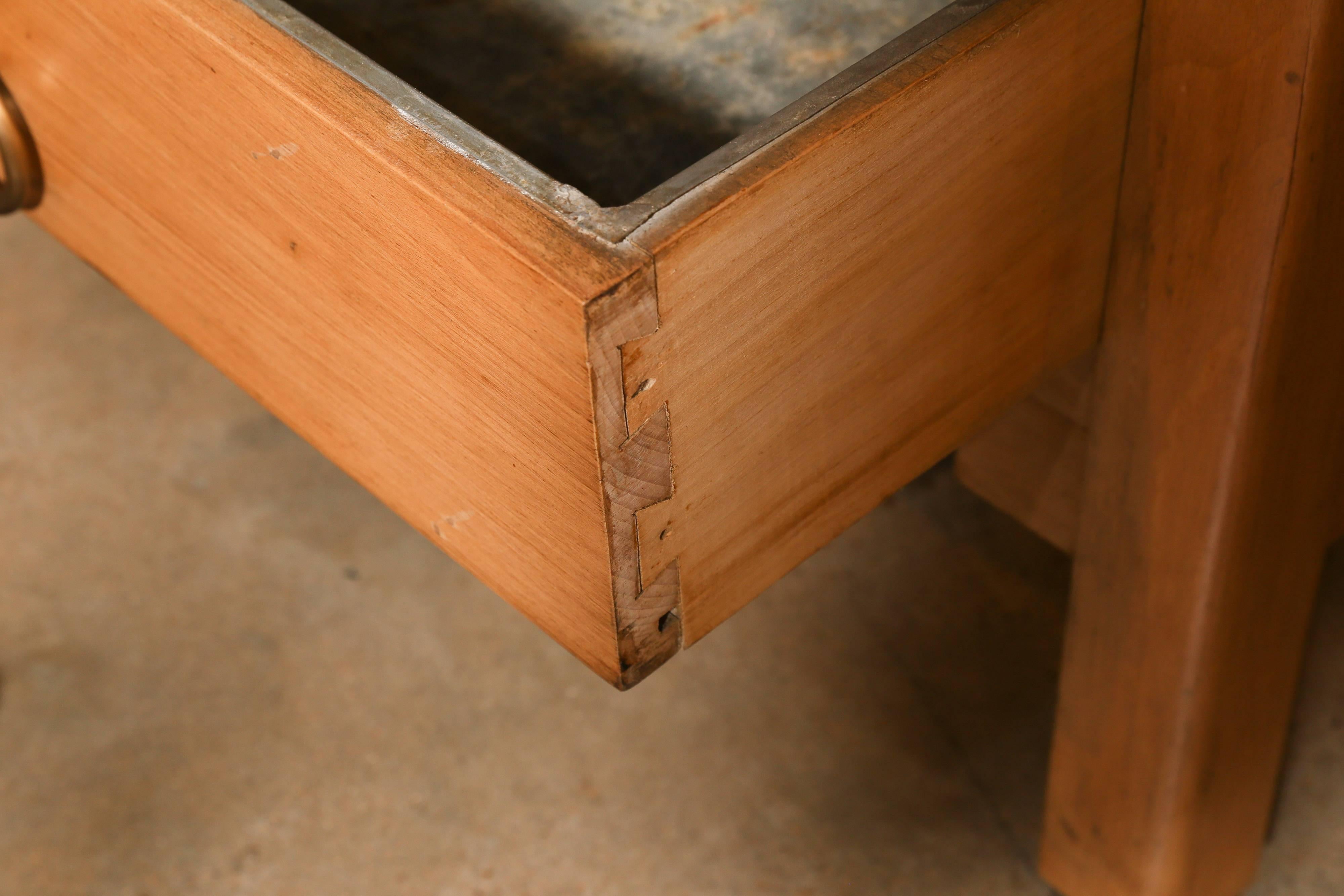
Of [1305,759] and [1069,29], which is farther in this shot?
[1305,759]

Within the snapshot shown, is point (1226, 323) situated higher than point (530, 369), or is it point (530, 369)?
point (530, 369)

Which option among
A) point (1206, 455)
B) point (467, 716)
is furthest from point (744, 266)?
point (467, 716)

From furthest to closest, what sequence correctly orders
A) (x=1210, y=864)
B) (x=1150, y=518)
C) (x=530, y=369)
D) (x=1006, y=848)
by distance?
(x=1006, y=848) → (x=1210, y=864) → (x=1150, y=518) → (x=530, y=369)

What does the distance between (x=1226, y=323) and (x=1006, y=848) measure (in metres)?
0.54

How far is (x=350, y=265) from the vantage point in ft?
1.69

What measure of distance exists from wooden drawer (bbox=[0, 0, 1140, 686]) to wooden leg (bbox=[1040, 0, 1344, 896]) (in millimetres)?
34

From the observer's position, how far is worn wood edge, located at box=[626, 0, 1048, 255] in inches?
16.9

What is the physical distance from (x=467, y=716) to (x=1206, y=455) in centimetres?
68

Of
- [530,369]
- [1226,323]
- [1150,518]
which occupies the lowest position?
[1150,518]

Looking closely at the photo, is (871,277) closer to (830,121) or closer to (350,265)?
(830,121)

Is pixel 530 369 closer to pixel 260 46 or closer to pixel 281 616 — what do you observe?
pixel 260 46

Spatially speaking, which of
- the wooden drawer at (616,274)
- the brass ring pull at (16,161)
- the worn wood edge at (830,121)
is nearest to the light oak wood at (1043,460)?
the wooden drawer at (616,274)

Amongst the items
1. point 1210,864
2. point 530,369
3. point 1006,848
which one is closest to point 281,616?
point 1006,848

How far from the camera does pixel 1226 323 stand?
2.10 feet
